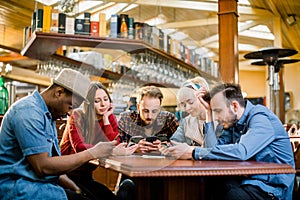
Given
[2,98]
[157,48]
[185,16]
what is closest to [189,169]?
[157,48]

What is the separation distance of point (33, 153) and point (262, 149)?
3.62 feet

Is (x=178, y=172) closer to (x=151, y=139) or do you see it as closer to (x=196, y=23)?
(x=151, y=139)

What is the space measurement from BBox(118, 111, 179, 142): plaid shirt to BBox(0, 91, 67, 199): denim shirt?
608 mm

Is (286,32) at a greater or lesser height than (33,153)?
greater

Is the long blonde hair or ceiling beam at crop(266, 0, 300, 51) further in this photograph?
ceiling beam at crop(266, 0, 300, 51)

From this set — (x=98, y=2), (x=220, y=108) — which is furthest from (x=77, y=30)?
(x=98, y=2)

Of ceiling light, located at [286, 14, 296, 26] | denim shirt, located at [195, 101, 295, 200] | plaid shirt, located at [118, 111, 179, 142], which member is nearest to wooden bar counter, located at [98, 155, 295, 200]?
denim shirt, located at [195, 101, 295, 200]

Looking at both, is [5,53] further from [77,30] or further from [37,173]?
[37,173]

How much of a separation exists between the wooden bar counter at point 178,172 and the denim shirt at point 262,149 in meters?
0.11

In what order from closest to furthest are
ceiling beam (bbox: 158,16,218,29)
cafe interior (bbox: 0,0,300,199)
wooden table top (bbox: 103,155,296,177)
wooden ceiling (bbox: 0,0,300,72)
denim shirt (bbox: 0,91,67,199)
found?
wooden table top (bbox: 103,155,296,177) < denim shirt (bbox: 0,91,67,199) < cafe interior (bbox: 0,0,300,199) < wooden ceiling (bbox: 0,0,300,72) < ceiling beam (bbox: 158,16,218,29)

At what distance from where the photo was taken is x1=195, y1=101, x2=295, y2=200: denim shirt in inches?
70.7

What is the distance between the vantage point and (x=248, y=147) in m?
1.82

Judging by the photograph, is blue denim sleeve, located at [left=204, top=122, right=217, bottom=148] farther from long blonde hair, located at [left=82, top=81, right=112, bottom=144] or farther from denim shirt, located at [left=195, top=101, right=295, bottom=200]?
long blonde hair, located at [left=82, top=81, right=112, bottom=144]

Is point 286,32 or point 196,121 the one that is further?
point 286,32
